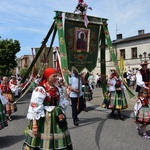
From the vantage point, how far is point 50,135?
3795 millimetres

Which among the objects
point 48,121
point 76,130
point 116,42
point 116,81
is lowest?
point 76,130

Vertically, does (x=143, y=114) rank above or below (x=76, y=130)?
above

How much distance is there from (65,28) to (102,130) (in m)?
3.10

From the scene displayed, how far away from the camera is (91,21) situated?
7652 mm

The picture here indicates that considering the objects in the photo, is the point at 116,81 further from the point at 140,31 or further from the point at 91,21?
the point at 140,31

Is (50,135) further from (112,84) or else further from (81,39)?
(112,84)

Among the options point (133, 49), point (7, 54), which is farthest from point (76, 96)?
point (133, 49)

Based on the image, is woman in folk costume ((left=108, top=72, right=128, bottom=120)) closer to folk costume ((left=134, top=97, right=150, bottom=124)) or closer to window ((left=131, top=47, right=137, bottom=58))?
folk costume ((left=134, top=97, right=150, bottom=124))

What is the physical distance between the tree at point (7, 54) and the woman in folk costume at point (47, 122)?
22753mm

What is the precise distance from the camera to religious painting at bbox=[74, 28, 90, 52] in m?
7.38

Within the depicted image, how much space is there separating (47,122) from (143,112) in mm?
3095

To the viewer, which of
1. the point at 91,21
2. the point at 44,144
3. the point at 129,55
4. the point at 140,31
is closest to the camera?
the point at 44,144

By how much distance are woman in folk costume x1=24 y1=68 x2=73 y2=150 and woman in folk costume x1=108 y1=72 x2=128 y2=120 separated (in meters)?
4.45

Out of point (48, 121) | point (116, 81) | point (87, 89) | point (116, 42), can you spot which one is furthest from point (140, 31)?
point (48, 121)
